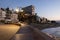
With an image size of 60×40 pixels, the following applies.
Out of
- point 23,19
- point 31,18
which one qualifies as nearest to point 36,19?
point 31,18

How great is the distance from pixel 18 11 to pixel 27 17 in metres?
11.9

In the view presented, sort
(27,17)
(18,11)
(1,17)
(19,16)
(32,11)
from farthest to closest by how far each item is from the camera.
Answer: (32,11), (18,11), (19,16), (27,17), (1,17)

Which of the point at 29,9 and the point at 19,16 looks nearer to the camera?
the point at 19,16

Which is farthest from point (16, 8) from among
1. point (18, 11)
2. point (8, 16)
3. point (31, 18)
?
point (31, 18)

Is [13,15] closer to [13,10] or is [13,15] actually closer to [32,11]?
[13,10]

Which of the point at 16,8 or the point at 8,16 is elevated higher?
the point at 16,8

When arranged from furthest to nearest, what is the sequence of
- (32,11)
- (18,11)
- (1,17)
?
(32,11) < (18,11) < (1,17)

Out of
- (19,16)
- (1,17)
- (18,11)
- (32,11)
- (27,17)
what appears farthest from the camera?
(32,11)

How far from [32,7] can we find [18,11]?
39.9ft

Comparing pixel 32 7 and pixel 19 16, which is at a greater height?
pixel 32 7

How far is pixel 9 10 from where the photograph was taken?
79.1 metres

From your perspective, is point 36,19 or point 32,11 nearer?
point 36,19

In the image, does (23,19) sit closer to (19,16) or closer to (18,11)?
(19,16)

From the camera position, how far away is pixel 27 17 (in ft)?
224
